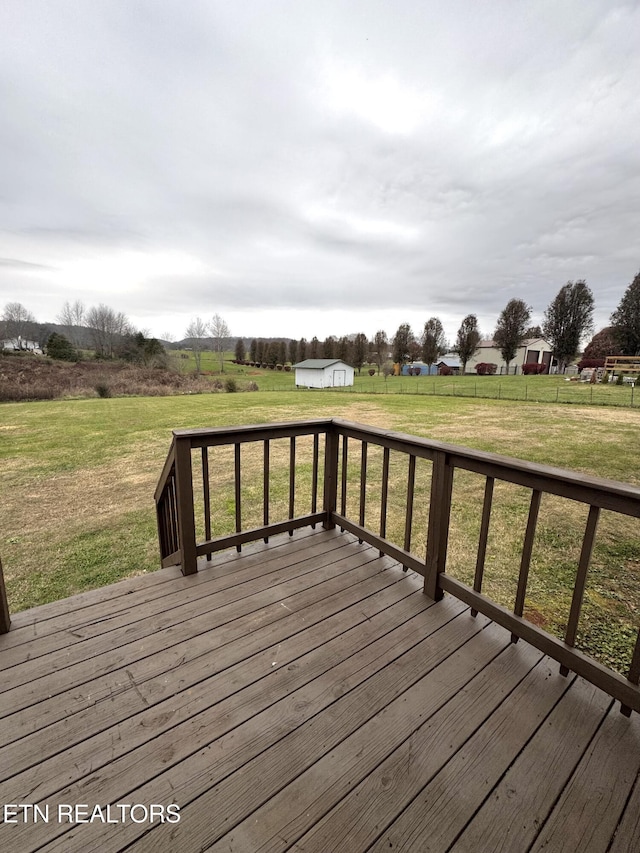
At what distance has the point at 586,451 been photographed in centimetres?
734

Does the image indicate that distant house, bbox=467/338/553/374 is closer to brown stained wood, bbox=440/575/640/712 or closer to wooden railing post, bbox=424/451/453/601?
wooden railing post, bbox=424/451/453/601

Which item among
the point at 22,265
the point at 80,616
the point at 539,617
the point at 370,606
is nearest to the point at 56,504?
the point at 80,616

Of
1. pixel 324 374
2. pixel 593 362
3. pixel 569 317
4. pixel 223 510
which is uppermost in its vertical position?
pixel 569 317

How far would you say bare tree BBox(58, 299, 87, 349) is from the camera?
3641 centimetres

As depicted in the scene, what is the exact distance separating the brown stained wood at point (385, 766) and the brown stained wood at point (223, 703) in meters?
0.24

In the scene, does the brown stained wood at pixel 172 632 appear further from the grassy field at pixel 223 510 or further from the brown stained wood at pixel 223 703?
the grassy field at pixel 223 510

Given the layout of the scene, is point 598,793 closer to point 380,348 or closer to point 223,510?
point 223,510

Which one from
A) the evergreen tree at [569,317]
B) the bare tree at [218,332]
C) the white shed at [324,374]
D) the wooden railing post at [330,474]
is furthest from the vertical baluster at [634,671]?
the evergreen tree at [569,317]

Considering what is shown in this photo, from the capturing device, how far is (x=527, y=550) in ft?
5.40

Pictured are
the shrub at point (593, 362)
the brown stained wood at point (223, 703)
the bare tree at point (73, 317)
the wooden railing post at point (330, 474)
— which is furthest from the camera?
the bare tree at point (73, 317)

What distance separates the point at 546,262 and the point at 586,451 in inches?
1164

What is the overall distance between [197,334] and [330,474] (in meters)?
44.1

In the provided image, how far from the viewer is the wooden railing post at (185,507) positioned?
7.23 ft

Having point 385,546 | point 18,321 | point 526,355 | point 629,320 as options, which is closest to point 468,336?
point 526,355
